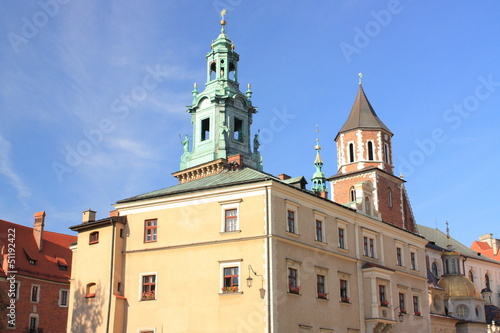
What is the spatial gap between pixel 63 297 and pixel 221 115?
77.1 ft

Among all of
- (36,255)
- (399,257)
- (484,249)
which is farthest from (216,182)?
(484,249)

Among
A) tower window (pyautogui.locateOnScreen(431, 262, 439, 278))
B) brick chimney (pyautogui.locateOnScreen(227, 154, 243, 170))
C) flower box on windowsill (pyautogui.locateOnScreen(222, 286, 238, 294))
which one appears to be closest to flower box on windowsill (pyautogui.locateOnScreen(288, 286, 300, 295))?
flower box on windowsill (pyautogui.locateOnScreen(222, 286, 238, 294))

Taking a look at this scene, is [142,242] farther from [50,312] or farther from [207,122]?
[50,312]

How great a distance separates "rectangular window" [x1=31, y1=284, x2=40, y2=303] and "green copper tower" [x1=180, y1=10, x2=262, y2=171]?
17.5 m

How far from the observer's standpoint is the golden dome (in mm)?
75062

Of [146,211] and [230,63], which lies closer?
[146,211]

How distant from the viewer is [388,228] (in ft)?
158

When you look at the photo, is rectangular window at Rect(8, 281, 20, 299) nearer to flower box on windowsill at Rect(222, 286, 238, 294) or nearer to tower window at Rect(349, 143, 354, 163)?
flower box on windowsill at Rect(222, 286, 238, 294)

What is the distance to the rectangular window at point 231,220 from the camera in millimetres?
37406

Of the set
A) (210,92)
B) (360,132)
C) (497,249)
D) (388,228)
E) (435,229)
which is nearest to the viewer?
(388,228)

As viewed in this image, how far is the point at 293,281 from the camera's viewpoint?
1462 inches

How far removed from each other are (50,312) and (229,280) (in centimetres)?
3095

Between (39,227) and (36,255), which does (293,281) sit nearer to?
(36,255)

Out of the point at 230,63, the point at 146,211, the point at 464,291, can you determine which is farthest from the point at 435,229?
the point at 146,211
